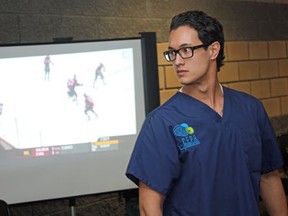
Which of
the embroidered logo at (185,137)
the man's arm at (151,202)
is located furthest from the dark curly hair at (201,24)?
the man's arm at (151,202)

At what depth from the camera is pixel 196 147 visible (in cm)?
147

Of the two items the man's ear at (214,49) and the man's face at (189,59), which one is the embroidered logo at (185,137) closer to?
the man's face at (189,59)

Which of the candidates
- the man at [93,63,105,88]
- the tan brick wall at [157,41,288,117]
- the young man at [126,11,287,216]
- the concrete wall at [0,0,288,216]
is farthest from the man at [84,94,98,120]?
the tan brick wall at [157,41,288,117]

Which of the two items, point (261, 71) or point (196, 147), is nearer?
point (196, 147)

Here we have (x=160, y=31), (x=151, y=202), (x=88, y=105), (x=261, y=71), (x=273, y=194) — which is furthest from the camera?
(x=261, y=71)

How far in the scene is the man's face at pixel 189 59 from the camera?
1461mm

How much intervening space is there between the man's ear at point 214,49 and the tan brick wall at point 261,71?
1.64 meters

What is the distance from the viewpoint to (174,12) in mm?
2898

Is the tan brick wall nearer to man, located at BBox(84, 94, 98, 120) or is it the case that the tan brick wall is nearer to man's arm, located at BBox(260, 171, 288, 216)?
man, located at BBox(84, 94, 98, 120)

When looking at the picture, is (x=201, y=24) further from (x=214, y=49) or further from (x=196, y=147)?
(x=196, y=147)

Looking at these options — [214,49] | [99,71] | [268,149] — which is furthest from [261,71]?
[214,49]

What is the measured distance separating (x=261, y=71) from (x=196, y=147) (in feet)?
7.07

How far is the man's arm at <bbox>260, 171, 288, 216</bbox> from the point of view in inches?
65.1

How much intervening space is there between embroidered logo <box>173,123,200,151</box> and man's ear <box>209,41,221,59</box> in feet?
0.88
